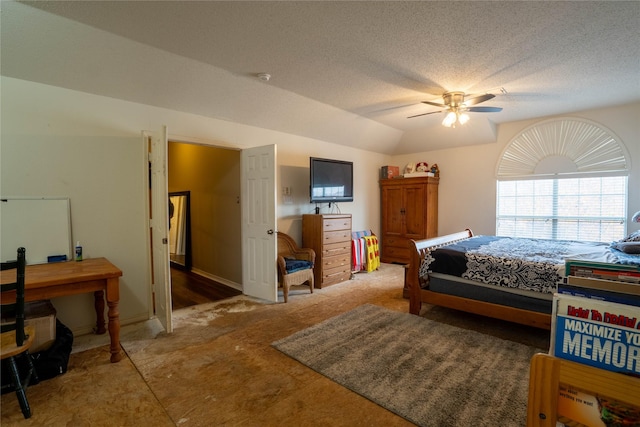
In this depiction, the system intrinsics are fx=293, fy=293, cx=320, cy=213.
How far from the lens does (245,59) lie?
281 centimetres

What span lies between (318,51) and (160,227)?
2.28 metres

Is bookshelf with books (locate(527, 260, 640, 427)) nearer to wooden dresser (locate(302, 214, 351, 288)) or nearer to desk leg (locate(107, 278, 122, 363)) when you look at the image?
desk leg (locate(107, 278, 122, 363))

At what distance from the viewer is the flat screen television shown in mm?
4520

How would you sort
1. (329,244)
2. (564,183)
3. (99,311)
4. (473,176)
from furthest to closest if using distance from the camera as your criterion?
(473,176) < (564,183) < (329,244) < (99,311)

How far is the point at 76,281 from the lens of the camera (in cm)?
225

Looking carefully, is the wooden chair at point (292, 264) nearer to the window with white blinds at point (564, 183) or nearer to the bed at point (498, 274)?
the bed at point (498, 274)

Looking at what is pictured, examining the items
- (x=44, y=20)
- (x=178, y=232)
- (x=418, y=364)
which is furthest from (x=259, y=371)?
(x=178, y=232)

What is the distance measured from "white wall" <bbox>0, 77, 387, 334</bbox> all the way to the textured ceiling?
172 mm

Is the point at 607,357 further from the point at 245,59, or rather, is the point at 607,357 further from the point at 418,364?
the point at 245,59

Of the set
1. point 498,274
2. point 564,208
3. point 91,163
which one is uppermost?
point 91,163

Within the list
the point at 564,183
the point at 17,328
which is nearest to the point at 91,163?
the point at 17,328

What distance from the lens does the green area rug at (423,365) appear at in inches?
71.2

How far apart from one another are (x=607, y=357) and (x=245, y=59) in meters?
3.12

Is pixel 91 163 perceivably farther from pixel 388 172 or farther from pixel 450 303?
pixel 388 172
